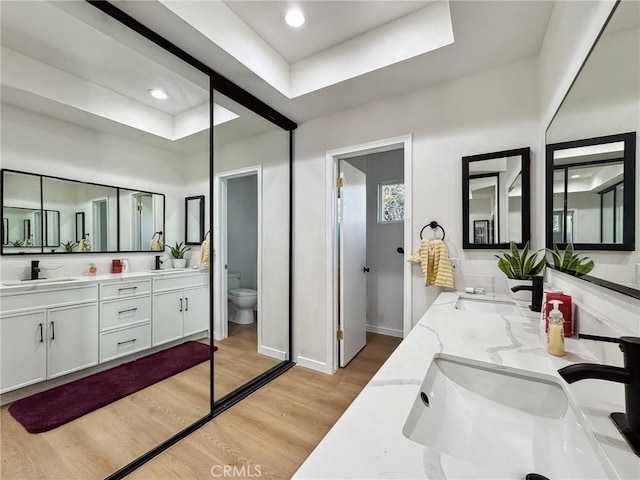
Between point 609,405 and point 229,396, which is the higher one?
point 609,405

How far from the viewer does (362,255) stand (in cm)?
305

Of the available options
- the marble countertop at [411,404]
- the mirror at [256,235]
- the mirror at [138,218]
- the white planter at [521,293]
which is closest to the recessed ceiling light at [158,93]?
the mirror at [256,235]

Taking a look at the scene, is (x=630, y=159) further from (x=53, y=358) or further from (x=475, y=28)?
(x=53, y=358)

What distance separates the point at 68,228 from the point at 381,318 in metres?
3.35

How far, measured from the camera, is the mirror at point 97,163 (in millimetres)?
1527

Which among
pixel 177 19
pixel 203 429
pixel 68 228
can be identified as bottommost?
pixel 203 429

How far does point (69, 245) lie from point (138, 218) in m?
0.49

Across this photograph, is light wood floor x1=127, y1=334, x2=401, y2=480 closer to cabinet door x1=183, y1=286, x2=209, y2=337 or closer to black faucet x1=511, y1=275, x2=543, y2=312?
cabinet door x1=183, y1=286, x2=209, y2=337

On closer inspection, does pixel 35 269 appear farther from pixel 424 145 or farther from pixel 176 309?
pixel 424 145

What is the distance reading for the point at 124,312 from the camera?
238 centimetres

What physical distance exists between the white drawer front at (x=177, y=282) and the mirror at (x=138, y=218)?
1.09 ft

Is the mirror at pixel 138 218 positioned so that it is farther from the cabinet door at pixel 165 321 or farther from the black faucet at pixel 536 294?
the black faucet at pixel 536 294

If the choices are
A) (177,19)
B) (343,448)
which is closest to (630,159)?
(343,448)

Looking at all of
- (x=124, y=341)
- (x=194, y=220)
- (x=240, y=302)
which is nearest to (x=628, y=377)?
(x=194, y=220)
